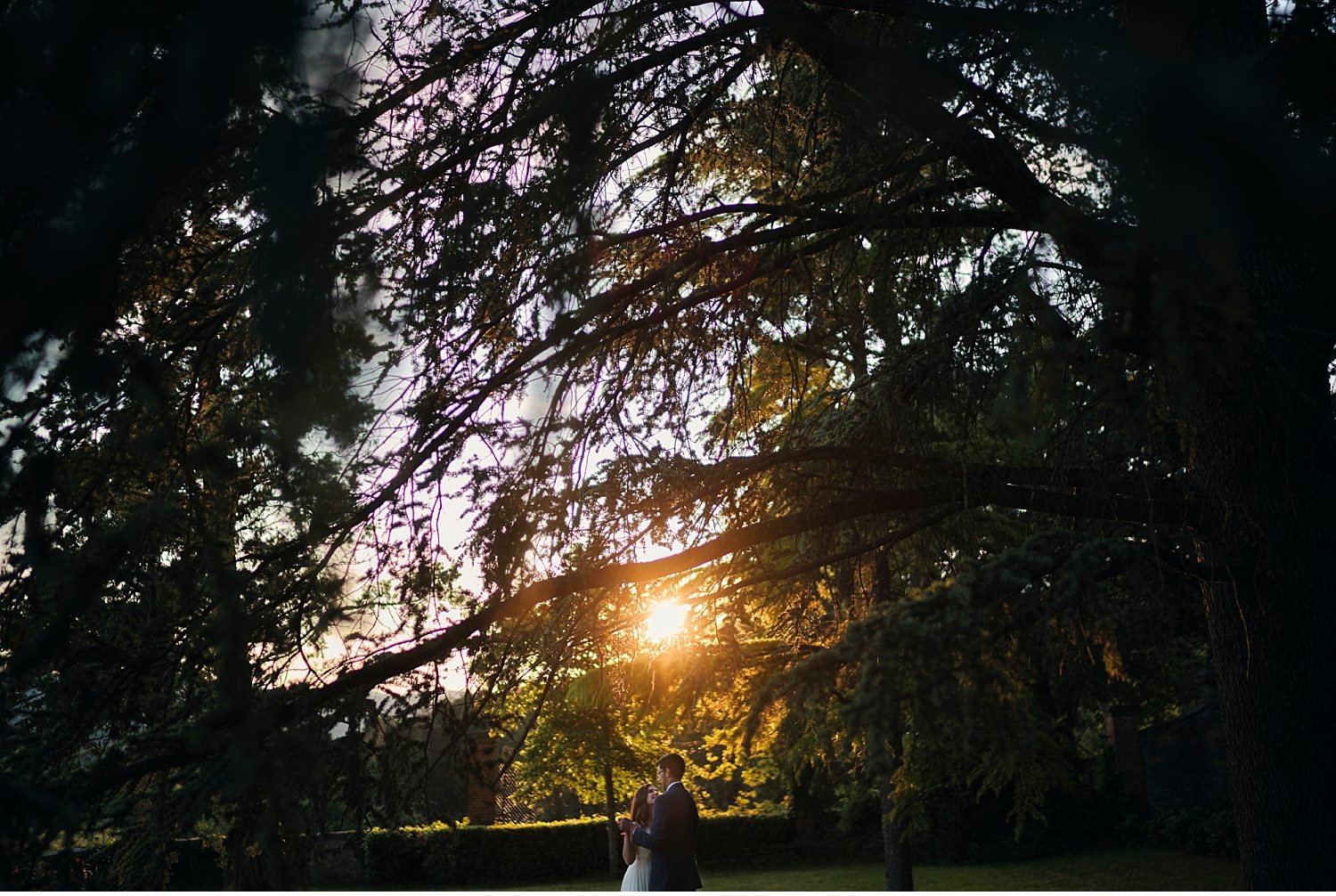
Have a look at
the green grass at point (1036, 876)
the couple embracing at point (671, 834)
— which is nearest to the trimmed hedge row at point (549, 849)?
the green grass at point (1036, 876)

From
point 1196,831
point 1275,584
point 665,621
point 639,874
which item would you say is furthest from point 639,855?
point 1196,831

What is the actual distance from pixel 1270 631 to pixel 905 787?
5.87 m

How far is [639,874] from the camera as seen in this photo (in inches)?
419

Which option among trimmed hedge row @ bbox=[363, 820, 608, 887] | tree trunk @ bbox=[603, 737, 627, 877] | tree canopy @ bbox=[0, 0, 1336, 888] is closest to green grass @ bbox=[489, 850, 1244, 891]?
tree trunk @ bbox=[603, 737, 627, 877]

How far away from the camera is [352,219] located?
4.61m

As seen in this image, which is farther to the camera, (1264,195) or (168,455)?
(168,455)

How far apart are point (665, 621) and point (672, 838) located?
3.70 metres

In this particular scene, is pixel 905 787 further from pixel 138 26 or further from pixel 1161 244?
pixel 138 26

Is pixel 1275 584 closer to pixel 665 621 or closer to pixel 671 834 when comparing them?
pixel 665 621

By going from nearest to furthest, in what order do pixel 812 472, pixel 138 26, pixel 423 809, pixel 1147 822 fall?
pixel 138 26 → pixel 423 809 → pixel 812 472 → pixel 1147 822

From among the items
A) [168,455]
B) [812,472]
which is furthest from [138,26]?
[812,472]

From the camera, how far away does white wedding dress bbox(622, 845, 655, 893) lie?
10500mm

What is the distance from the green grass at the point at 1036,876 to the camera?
17.3 m

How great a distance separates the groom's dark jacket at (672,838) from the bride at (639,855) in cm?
56
